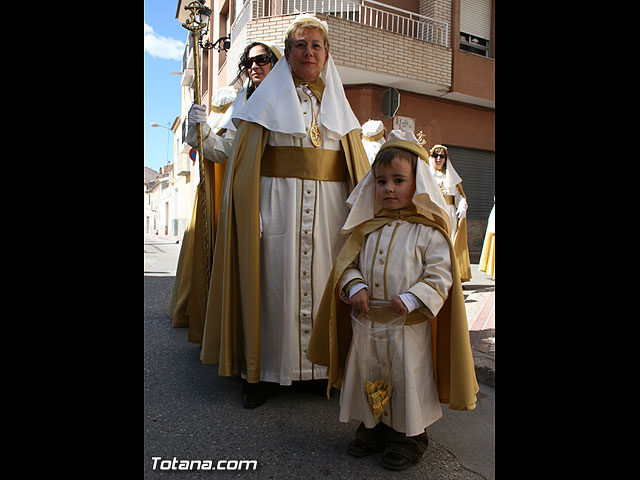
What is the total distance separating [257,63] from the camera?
3732 millimetres

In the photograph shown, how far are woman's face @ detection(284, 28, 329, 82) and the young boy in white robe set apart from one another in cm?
91

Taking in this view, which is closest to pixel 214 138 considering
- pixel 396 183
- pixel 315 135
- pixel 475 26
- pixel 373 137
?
pixel 315 135

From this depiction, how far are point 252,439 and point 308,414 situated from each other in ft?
1.39

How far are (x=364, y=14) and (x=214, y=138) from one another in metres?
10.4

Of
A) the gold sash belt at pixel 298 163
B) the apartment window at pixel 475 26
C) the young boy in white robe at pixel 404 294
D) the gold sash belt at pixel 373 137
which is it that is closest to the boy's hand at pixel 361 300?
the young boy in white robe at pixel 404 294

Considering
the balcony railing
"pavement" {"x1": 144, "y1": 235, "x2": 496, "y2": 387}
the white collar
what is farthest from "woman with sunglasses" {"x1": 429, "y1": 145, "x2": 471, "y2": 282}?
the balcony railing

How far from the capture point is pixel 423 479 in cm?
211

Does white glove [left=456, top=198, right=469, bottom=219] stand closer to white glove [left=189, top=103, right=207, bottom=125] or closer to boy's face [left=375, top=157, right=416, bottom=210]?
white glove [left=189, top=103, right=207, bottom=125]

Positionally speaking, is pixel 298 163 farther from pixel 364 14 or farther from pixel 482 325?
pixel 364 14

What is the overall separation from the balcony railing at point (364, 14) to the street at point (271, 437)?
34.6 feet

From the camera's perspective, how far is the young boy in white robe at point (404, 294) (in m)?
2.18

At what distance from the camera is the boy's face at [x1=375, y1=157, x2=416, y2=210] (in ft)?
7.55
